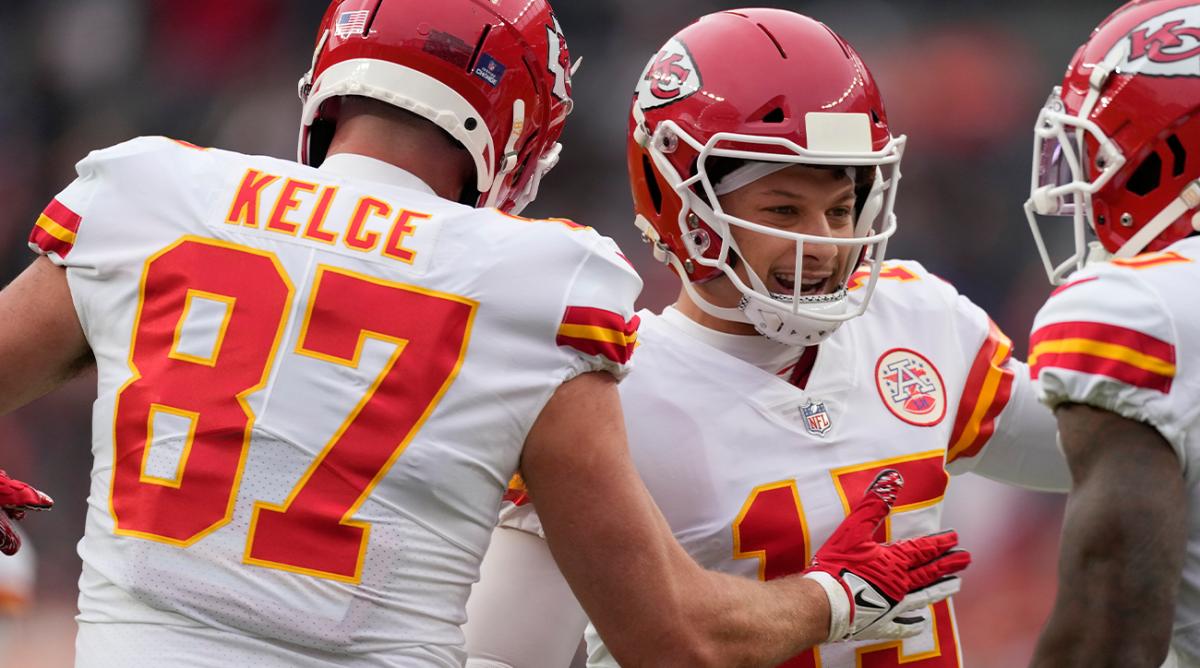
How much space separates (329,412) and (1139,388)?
1025 millimetres

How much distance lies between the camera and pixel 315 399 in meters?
2.02

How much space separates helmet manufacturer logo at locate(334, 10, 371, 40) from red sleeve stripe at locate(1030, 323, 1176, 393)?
42.8 inches

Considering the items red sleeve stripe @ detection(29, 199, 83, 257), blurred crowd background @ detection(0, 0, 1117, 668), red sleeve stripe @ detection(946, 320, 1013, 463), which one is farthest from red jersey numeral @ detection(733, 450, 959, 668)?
blurred crowd background @ detection(0, 0, 1117, 668)

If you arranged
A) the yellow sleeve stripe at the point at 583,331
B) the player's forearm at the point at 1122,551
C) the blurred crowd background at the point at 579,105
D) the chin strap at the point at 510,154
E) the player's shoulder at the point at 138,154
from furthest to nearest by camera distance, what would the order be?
the blurred crowd background at the point at 579,105 → the chin strap at the point at 510,154 → the player's shoulder at the point at 138,154 → the yellow sleeve stripe at the point at 583,331 → the player's forearm at the point at 1122,551

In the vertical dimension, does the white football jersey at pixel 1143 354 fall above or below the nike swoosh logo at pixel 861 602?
above

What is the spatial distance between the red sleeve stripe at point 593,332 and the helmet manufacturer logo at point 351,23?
589 mm

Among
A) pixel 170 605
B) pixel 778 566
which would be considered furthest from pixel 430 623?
pixel 778 566

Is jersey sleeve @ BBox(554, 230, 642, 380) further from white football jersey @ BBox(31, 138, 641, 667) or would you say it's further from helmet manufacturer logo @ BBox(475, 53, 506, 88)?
helmet manufacturer logo @ BBox(475, 53, 506, 88)

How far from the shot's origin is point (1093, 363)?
77.9 inches

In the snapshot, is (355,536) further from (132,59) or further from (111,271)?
(132,59)

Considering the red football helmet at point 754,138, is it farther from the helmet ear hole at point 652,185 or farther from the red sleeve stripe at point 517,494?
the red sleeve stripe at point 517,494

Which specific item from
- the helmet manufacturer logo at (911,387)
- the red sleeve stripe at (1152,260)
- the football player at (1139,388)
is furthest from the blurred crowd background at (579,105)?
the red sleeve stripe at (1152,260)

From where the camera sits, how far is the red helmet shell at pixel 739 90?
8.06 feet

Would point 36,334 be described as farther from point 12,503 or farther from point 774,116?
point 774,116
